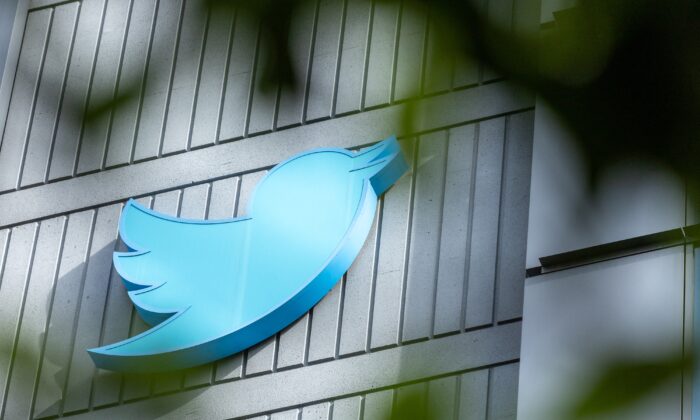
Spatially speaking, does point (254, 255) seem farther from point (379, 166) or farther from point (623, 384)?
point (623, 384)

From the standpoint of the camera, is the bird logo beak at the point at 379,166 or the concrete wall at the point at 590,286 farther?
the bird logo beak at the point at 379,166

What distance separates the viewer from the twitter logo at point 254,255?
19.7ft

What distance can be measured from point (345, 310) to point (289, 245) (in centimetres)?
48

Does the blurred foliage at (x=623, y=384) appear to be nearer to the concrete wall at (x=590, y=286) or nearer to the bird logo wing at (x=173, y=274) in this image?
the concrete wall at (x=590, y=286)

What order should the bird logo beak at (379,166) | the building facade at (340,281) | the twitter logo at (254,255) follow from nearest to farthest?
the building facade at (340,281)
the twitter logo at (254,255)
the bird logo beak at (379,166)

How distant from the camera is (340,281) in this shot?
609 centimetres

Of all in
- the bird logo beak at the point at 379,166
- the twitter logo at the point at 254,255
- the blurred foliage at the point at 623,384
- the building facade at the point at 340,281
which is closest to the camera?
the blurred foliage at the point at 623,384

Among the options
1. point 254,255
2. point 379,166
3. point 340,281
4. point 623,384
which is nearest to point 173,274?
point 254,255

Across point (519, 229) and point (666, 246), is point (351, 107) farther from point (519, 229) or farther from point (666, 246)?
point (666, 246)

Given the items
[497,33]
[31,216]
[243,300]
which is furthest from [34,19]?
[497,33]

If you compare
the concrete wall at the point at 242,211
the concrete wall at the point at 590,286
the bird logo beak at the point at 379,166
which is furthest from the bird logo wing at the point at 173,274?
the concrete wall at the point at 590,286

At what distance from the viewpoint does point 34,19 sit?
7.61 meters

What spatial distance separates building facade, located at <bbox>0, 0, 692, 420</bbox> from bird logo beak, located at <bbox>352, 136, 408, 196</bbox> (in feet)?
0.26

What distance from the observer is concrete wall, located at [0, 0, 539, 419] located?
18.8 feet
